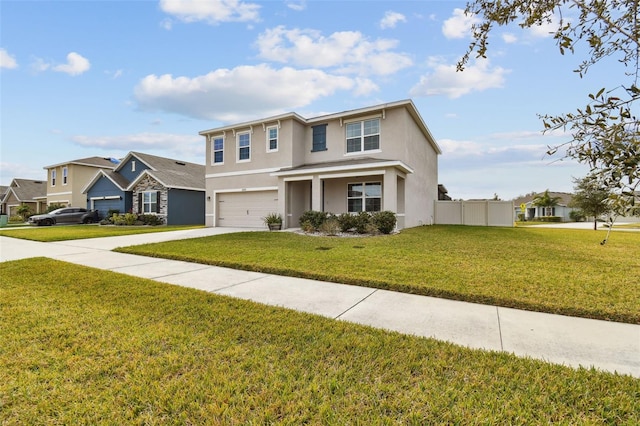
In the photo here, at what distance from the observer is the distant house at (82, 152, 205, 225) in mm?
22188

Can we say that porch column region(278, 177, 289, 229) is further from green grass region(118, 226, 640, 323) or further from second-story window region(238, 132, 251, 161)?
green grass region(118, 226, 640, 323)

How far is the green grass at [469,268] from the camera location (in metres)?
4.27

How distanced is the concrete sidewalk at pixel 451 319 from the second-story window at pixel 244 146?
1301cm

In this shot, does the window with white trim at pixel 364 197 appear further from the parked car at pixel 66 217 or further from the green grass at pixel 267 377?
the parked car at pixel 66 217

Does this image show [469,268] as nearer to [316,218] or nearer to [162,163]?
[316,218]

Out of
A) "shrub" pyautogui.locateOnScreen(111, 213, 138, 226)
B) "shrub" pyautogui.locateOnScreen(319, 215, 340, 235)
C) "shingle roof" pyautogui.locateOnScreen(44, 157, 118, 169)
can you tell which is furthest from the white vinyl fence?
"shingle roof" pyautogui.locateOnScreen(44, 157, 118, 169)

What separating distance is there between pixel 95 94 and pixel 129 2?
23.5 feet

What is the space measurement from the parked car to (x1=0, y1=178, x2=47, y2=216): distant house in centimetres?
1509

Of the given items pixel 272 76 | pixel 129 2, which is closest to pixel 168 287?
pixel 129 2

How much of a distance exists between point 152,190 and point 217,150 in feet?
24.2

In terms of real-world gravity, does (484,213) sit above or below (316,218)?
above

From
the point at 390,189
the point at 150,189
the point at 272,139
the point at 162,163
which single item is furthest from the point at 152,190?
the point at 390,189

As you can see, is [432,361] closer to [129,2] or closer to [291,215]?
[129,2]

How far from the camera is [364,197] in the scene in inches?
595
